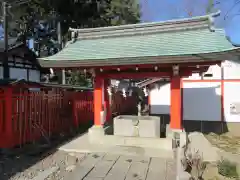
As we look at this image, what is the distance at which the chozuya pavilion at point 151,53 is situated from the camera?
808 cm

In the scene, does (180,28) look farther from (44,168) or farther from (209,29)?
(44,168)

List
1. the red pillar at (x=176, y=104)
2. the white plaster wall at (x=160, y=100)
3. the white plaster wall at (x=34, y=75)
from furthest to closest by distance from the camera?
the white plaster wall at (x=34, y=75) < the white plaster wall at (x=160, y=100) < the red pillar at (x=176, y=104)

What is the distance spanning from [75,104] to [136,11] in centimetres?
2106

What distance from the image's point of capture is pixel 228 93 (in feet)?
48.2

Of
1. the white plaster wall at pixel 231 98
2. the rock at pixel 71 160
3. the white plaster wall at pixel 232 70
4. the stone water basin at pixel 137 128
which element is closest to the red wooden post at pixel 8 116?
the rock at pixel 71 160

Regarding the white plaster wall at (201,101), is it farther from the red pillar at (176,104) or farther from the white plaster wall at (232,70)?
the red pillar at (176,104)

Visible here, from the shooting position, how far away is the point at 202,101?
14922 mm

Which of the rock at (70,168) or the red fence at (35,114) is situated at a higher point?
the red fence at (35,114)

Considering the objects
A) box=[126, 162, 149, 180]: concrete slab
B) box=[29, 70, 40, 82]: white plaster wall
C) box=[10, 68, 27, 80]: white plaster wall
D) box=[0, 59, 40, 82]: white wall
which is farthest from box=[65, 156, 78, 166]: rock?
box=[29, 70, 40, 82]: white plaster wall

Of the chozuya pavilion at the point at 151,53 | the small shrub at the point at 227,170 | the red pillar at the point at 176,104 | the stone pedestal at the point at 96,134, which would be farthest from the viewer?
the stone pedestal at the point at 96,134

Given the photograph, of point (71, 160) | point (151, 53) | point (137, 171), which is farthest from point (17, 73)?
point (137, 171)

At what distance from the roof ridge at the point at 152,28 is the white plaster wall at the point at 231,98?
6.50 m

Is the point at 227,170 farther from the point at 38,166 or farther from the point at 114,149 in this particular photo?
the point at 38,166

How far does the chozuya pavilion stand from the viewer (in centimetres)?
808
